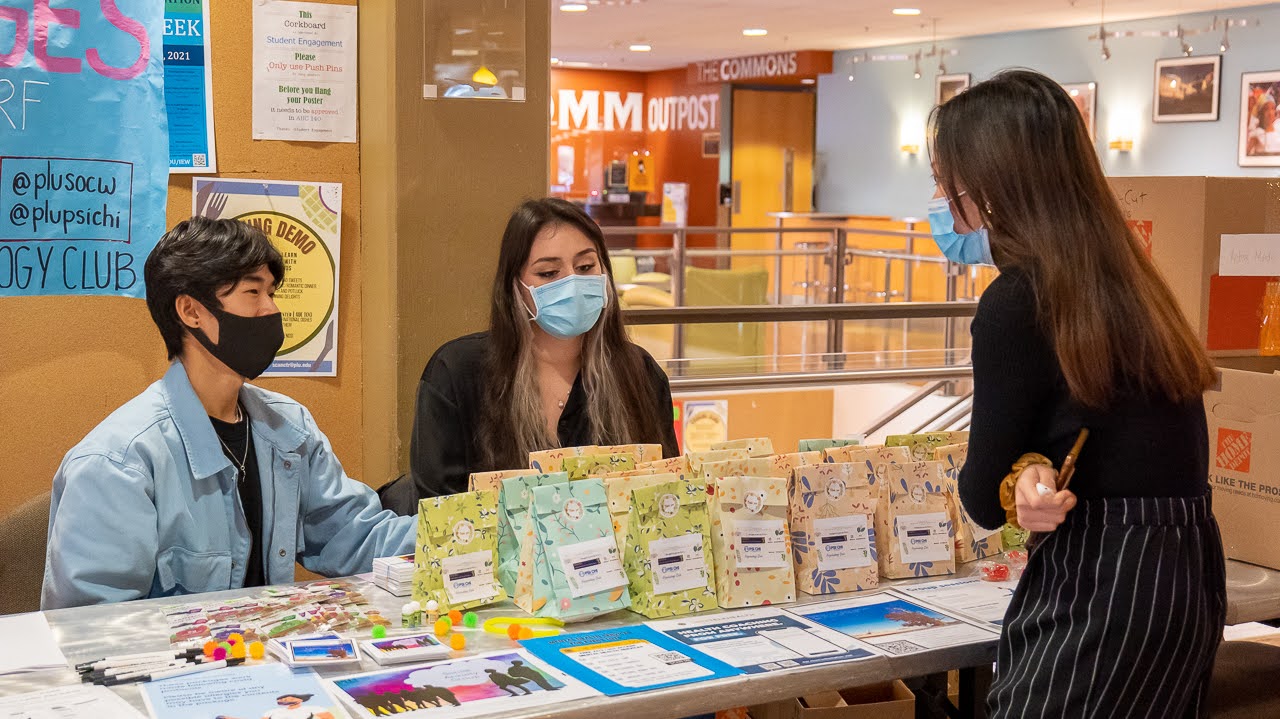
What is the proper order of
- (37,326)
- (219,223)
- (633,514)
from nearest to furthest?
(633,514) → (219,223) → (37,326)

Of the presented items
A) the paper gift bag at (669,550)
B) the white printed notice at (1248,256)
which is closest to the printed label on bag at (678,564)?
the paper gift bag at (669,550)

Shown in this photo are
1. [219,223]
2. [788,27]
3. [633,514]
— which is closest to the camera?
[633,514]

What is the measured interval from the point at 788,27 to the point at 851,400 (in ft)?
25.5

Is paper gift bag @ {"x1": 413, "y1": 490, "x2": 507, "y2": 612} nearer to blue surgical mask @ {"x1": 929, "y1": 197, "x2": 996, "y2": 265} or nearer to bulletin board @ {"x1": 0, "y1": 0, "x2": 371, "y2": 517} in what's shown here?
blue surgical mask @ {"x1": 929, "y1": 197, "x2": 996, "y2": 265}

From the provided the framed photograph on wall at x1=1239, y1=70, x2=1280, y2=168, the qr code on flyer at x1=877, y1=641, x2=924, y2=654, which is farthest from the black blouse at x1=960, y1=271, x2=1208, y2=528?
the framed photograph on wall at x1=1239, y1=70, x2=1280, y2=168

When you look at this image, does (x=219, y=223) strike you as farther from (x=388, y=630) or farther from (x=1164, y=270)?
(x=1164, y=270)

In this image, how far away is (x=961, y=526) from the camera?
8.47 ft

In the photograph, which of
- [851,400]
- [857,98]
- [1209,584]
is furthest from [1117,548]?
[857,98]

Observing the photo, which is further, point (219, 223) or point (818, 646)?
point (219, 223)

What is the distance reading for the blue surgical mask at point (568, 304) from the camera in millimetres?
2889

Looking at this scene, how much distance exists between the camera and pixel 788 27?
14.2 meters

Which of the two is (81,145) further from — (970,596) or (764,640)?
(970,596)

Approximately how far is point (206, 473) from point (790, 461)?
3.66 feet

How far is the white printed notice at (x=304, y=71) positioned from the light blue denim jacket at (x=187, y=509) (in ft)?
3.17
